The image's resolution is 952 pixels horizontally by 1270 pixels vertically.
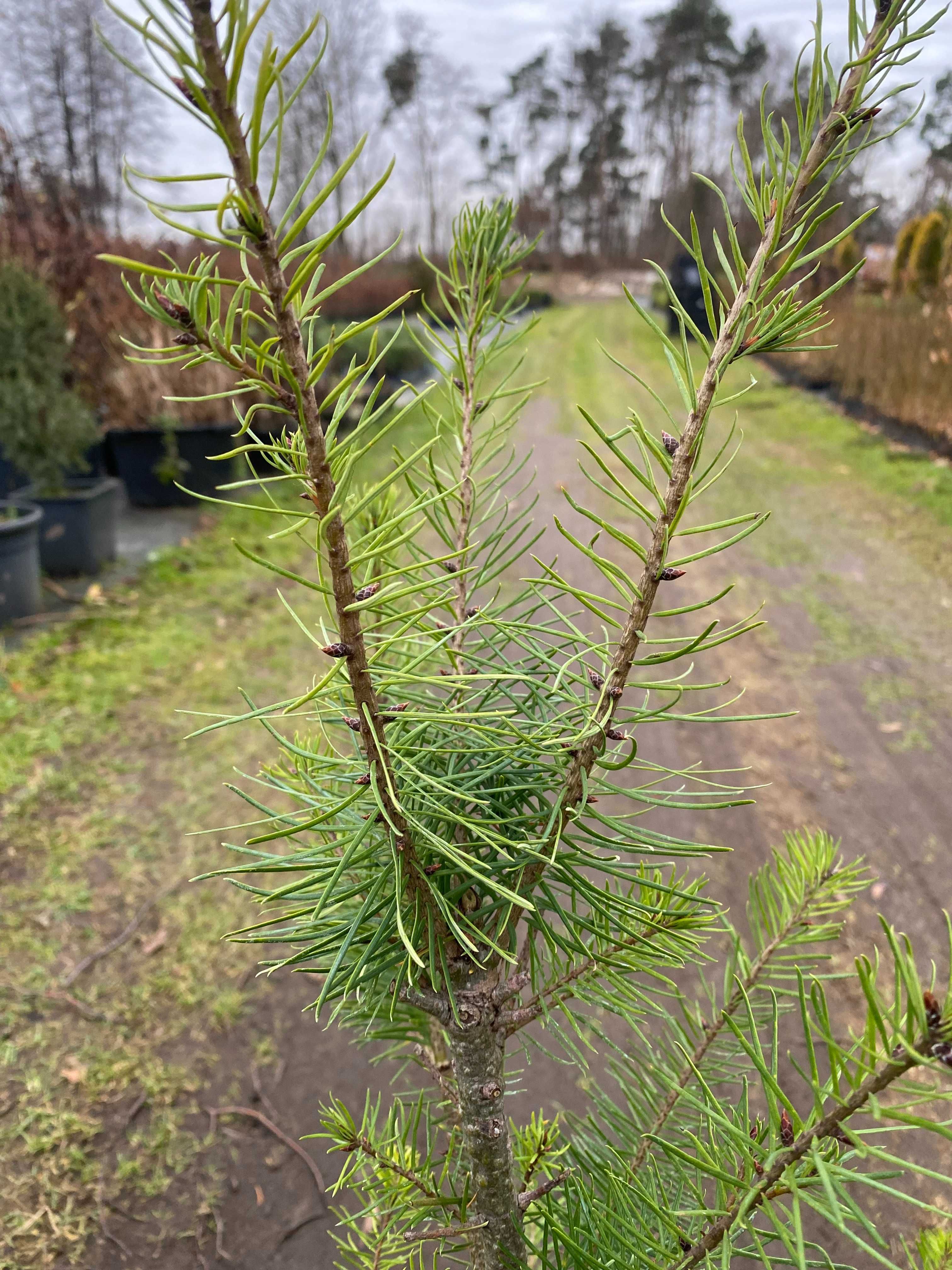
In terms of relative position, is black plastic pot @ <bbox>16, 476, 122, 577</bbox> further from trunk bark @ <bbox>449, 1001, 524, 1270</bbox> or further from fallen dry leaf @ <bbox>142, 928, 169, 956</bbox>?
trunk bark @ <bbox>449, 1001, 524, 1270</bbox>

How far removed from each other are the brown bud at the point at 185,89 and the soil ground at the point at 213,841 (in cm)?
94

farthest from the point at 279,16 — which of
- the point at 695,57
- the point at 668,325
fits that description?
the point at 695,57

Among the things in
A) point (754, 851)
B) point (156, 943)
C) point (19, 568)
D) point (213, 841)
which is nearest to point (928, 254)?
point (754, 851)

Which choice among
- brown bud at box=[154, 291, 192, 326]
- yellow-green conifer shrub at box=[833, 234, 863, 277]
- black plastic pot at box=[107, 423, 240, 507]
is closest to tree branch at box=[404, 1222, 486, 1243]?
brown bud at box=[154, 291, 192, 326]

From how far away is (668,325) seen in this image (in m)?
17.7

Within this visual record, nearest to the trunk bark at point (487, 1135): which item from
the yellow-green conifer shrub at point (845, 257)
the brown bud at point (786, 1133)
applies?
the brown bud at point (786, 1133)

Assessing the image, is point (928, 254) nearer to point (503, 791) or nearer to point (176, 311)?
point (503, 791)

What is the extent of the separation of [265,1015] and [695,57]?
40.4 m

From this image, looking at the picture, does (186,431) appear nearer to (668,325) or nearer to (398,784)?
(398,784)

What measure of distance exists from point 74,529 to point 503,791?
519cm

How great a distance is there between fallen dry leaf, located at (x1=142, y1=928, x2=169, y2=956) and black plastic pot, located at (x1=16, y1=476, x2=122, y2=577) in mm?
3355

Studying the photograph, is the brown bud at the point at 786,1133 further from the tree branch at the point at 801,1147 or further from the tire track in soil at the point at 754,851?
the tire track in soil at the point at 754,851

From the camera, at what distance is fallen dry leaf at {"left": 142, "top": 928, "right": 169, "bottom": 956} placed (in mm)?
2422

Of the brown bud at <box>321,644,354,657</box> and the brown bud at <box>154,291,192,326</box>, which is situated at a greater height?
the brown bud at <box>154,291,192,326</box>
